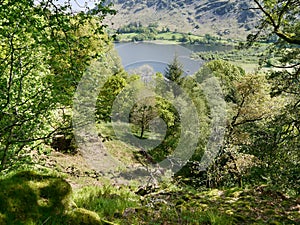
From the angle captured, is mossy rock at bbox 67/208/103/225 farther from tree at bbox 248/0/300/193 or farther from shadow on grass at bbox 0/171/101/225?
tree at bbox 248/0/300/193

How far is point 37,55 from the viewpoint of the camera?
19.5ft

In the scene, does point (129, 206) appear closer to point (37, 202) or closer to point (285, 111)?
point (37, 202)

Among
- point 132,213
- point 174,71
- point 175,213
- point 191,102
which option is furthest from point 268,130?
point 174,71

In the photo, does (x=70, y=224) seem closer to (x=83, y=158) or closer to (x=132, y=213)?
(x=132, y=213)

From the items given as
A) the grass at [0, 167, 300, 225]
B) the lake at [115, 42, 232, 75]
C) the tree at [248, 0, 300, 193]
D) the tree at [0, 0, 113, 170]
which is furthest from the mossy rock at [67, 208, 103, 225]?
the lake at [115, 42, 232, 75]

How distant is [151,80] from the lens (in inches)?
1100

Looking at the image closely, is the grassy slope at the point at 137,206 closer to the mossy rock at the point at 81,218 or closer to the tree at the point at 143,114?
the mossy rock at the point at 81,218

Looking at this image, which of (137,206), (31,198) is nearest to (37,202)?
(31,198)

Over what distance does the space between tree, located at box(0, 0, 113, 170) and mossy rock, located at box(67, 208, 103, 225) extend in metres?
1.25

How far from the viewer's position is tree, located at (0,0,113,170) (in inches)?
173

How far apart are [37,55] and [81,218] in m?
3.92

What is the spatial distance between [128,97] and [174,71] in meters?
21.7

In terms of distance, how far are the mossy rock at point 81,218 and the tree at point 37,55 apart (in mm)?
1248

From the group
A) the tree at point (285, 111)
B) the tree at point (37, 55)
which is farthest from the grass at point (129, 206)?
the tree at point (37, 55)
